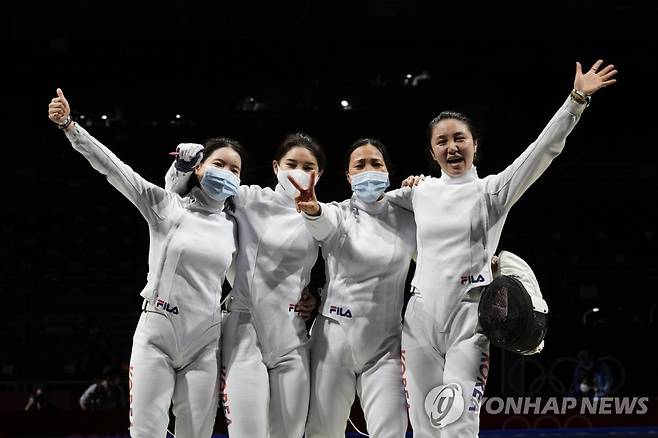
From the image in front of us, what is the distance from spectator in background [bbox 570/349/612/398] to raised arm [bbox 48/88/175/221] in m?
5.22

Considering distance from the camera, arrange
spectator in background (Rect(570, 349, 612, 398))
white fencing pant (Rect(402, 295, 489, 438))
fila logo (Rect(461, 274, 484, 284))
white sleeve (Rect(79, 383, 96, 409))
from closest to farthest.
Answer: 1. white fencing pant (Rect(402, 295, 489, 438))
2. fila logo (Rect(461, 274, 484, 284))
3. white sleeve (Rect(79, 383, 96, 409))
4. spectator in background (Rect(570, 349, 612, 398))

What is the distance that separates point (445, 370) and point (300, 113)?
6.94 metres

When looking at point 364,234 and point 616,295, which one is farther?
point 616,295

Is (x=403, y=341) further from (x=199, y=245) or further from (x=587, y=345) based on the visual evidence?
(x=587, y=345)

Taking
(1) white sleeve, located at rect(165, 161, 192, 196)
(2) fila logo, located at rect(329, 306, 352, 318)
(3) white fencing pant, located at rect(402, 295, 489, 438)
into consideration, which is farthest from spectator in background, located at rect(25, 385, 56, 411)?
(3) white fencing pant, located at rect(402, 295, 489, 438)

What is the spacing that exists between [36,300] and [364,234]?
286 inches

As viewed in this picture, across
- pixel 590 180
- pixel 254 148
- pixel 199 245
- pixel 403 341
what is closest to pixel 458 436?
pixel 403 341

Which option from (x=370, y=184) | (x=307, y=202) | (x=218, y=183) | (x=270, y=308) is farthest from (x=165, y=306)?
(x=370, y=184)

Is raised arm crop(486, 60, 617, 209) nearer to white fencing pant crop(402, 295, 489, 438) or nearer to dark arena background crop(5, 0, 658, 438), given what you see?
white fencing pant crop(402, 295, 489, 438)

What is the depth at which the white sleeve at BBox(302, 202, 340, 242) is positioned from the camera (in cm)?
340

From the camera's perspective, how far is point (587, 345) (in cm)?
778

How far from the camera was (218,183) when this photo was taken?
11.2 feet

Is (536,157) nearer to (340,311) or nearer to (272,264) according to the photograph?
(340,311)

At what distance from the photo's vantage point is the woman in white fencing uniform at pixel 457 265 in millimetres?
3176
